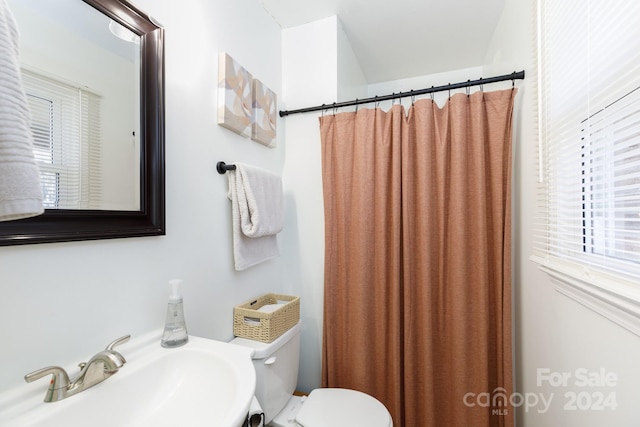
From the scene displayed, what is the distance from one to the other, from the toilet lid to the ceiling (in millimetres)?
2099

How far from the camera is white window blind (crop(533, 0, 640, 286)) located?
0.64 m

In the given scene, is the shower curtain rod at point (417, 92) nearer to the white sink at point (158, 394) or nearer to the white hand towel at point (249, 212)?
the white hand towel at point (249, 212)

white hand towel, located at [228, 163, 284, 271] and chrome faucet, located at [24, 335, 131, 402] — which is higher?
white hand towel, located at [228, 163, 284, 271]

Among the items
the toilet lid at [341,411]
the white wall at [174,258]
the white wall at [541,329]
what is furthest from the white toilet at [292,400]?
the white wall at [541,329]

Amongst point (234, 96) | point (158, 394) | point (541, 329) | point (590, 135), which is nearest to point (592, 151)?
point (590, 135)

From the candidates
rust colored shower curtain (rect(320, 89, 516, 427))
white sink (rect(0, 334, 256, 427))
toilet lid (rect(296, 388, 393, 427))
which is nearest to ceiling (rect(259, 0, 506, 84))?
rust colored shower curtain (rect(320, 89, 516, 427))

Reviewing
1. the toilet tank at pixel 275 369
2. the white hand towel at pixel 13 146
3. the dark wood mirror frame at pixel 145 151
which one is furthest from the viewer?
the toilet tank at pixel 275 369

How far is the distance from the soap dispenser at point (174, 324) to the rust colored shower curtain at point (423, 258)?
2.76ft

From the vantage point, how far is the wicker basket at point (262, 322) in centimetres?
116

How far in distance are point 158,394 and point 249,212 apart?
2.33ft

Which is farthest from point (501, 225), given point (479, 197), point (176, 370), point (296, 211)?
point (176, 370)

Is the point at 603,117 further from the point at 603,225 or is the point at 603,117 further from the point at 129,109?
the point at 129,109

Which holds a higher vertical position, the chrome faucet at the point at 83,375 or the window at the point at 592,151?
the window at the point at 592,151

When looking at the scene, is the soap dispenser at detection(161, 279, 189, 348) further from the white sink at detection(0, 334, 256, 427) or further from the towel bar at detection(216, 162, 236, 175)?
the towel bar at detection(216, 162, 236, 175)
